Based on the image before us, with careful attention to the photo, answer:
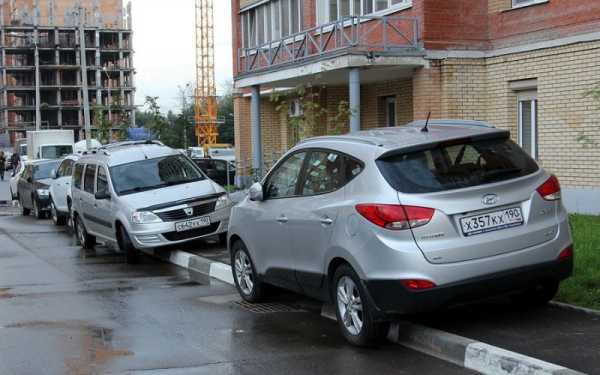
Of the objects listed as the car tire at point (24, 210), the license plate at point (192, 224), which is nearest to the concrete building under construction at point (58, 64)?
the car tire at point (24, 210)

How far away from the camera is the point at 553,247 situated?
6.81 m

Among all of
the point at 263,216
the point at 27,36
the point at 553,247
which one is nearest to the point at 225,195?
the point at 263,216

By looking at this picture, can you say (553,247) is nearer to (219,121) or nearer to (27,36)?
(219,121)

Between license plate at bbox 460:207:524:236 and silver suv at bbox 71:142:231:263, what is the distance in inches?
289

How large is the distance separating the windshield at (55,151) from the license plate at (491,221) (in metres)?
42.6

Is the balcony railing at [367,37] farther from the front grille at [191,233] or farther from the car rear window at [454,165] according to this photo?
the car rear window at [454,165]

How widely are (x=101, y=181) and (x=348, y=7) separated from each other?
9488mm

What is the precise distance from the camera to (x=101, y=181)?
1461 centimetres

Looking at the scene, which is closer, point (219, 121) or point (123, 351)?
point (123, 351)

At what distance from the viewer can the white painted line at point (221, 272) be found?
10961mm

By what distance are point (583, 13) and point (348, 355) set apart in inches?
439

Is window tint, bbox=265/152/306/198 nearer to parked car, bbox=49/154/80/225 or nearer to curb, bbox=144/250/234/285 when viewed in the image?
curb, bbox=144/250/234/285

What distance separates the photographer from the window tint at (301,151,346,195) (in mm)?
7293

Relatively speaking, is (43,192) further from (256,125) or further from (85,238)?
(85,238)
